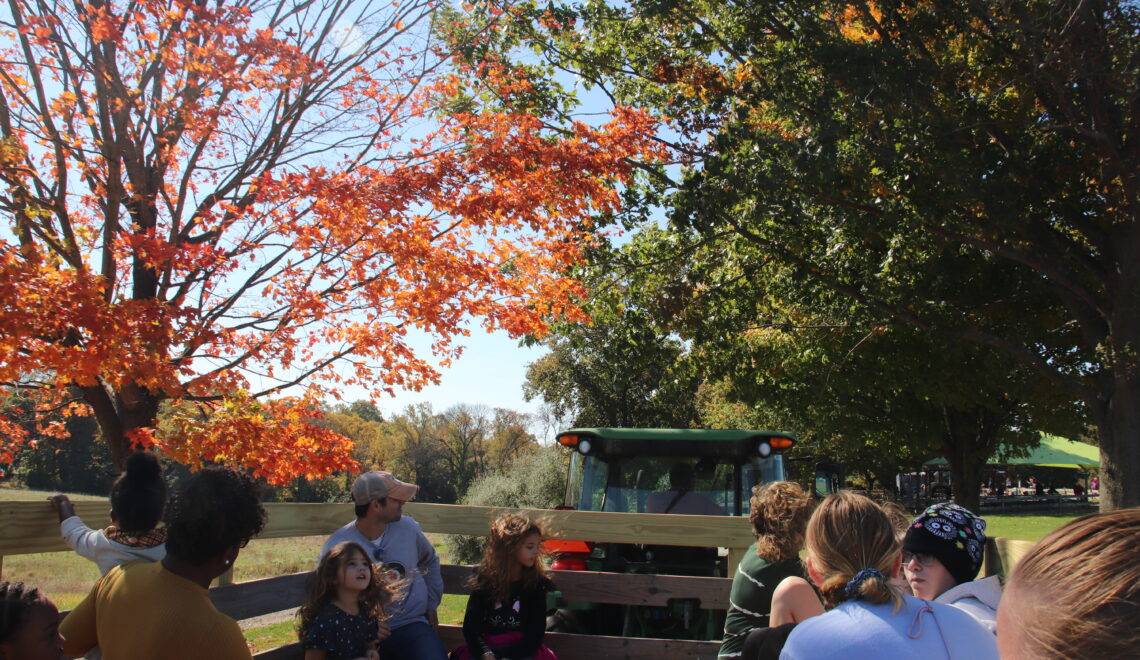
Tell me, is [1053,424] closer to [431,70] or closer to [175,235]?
[431,70]

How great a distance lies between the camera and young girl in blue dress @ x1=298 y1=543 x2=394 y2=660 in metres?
3.87

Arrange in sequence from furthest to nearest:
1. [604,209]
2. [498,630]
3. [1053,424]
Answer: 1. [1053,424]
2. [604,209]
3. [498,630]

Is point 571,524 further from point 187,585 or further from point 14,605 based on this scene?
point 14,605

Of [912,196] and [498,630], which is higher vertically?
[912,196]

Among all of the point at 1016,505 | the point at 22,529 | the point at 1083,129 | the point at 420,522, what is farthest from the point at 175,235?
the point at 1016,505

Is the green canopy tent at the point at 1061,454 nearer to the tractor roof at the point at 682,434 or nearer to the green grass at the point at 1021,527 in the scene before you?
the green grass at the point at 1021,527

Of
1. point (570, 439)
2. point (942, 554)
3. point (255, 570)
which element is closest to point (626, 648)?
point (570, 439)

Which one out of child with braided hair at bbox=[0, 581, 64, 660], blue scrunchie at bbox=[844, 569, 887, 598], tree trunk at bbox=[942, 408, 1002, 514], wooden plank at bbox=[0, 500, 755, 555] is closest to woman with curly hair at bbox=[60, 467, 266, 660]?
child with braided hair at bbox=[0, 581, 64, 660]

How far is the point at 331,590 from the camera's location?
398cm

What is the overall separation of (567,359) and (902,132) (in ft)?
91.9

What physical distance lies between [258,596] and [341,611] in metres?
0.91

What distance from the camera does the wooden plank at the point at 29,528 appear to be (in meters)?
3.43

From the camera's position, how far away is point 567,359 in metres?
38.4

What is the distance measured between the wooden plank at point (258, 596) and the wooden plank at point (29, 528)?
2.77 ft
